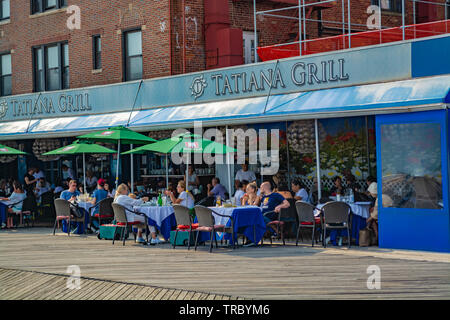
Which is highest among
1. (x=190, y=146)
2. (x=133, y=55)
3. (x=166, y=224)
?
Answer: (x=133, y=55)

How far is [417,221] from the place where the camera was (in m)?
13.8

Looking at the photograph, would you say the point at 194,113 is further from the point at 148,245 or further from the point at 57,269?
the point at 57,269

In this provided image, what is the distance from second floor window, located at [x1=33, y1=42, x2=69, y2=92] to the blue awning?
6.66 ft

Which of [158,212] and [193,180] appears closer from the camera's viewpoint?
[158,212]

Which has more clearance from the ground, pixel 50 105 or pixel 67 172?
pixel 50 105

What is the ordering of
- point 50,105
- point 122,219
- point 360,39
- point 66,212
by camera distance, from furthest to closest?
point 50,105, point 66,212, point 360,39, point 122,219

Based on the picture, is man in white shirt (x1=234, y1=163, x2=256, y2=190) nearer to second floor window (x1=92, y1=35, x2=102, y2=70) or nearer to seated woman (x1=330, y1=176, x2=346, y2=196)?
seated woman (x1=330, y1=176, x2=346, y2=196)

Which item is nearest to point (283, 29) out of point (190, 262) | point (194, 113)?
point (194, 113)

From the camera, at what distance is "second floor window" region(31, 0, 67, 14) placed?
993 inches

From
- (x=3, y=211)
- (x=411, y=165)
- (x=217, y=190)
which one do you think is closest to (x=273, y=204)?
(x=411, y=165)

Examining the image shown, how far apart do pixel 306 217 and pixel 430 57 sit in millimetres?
4069

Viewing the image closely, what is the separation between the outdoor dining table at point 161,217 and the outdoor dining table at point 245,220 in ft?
4.62

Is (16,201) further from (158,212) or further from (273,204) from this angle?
(273,204)

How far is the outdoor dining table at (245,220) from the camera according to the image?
14.5m
